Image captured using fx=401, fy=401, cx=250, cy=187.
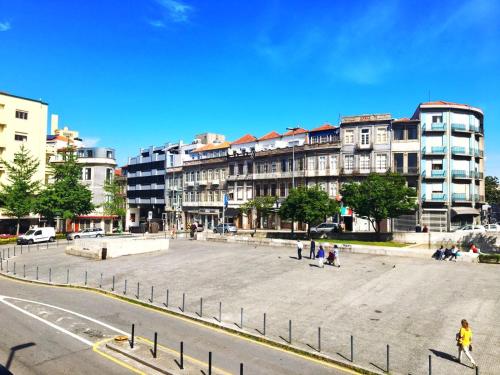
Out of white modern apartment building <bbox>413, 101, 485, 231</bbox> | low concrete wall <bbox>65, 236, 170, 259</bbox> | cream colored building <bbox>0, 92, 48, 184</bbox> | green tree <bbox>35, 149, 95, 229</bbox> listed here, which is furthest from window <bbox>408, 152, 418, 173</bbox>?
cream colored building <bbox>0, 92, 48, 184</bbox>

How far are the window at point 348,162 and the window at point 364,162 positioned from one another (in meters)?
1.23

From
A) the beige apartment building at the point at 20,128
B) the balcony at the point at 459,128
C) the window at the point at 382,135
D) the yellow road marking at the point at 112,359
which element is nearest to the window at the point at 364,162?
the window at the point at 382,135

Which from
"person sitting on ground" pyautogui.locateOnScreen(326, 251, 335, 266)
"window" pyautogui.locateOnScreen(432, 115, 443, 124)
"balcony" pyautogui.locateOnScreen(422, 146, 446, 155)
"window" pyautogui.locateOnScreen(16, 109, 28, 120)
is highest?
"window" pyautogui.locateOnScreen(16, 109, 28, 120)

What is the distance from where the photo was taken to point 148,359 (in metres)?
14.8

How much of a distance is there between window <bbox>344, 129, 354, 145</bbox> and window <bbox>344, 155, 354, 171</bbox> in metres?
2.17

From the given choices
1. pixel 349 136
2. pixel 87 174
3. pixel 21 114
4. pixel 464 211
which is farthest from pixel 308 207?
pixel 87 174

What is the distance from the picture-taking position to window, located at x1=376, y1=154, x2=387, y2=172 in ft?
196

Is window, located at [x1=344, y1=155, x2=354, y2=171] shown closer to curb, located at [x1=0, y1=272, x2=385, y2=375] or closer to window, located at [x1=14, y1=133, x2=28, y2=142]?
curb, located at [x1=0, y1=272, x2=385, y2=375]

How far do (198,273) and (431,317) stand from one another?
58.3 feet

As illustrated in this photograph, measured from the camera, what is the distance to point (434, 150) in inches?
2292

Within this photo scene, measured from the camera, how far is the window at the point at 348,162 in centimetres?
6174

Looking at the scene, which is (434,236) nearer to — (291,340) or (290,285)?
(290,285)

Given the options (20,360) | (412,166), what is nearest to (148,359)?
(20,360)

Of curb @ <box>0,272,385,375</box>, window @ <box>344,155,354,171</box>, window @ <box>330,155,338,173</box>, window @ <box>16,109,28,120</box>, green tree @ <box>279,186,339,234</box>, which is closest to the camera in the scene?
curb @ <box>0,272,385,375</box>
